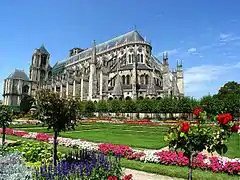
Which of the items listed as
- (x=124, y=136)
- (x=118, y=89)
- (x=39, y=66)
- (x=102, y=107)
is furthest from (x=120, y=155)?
(x=39, y=66)

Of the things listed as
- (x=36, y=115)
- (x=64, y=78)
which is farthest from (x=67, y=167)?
(x=64, y=78)

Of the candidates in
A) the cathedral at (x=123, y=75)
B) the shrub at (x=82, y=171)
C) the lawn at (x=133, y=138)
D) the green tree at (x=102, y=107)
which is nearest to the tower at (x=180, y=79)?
the cathedral at (x=123, y=75)

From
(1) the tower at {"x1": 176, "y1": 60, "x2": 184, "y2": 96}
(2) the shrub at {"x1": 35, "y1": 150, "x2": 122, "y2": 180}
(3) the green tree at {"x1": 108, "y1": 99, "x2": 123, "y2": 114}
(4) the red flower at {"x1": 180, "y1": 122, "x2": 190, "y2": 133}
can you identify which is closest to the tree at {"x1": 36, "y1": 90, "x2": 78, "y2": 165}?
(2) the shrub at {"x1": 35, "y1": 150, "x2": 122, "y2": 180}

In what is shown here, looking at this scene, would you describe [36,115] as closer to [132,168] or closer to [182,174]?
[132,168]

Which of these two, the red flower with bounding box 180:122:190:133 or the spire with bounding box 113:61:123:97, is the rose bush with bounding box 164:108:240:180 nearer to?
the red flower with bounding box 180:122:190:133

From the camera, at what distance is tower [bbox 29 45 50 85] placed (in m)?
99.5

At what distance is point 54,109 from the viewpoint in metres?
8.28

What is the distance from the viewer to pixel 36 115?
8.48m

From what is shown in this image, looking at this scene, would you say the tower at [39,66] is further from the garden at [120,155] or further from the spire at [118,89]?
the garden at [120,155]

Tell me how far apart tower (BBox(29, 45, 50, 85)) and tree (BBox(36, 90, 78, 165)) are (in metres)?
94.4

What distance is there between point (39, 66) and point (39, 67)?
0.43m

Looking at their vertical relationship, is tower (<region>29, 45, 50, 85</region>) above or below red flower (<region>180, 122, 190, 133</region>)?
above

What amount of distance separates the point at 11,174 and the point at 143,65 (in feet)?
193

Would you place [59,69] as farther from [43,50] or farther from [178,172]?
[178,172]
